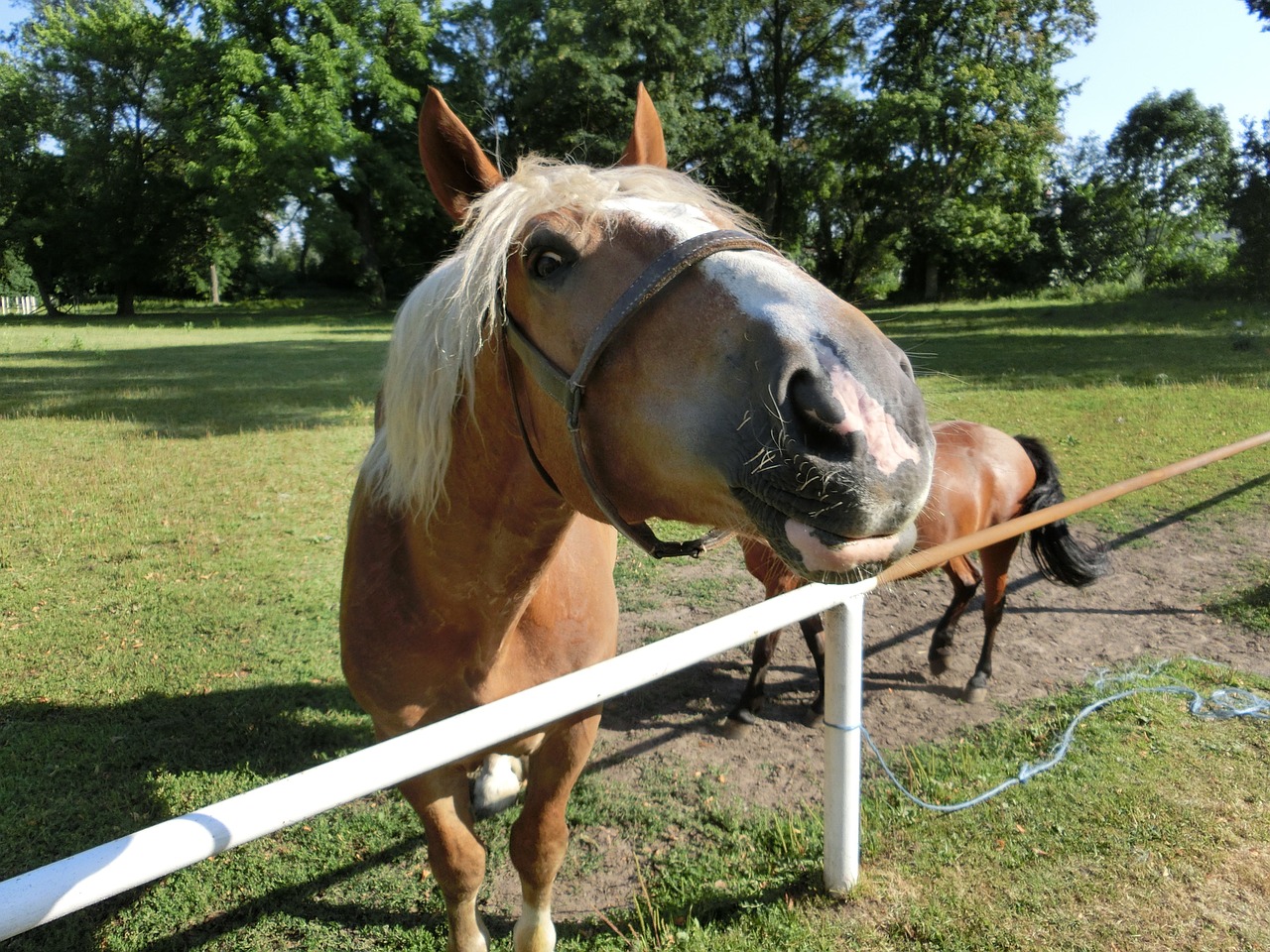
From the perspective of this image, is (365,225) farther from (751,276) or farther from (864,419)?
(864,419)

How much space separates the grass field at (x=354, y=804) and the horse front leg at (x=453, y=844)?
1.06ft

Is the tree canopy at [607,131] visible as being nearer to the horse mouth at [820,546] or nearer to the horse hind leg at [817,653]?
the horse hind leg at [817,653]

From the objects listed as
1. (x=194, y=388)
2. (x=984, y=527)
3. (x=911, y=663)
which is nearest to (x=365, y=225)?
(x=194, y=388)

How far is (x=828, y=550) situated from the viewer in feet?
3.64

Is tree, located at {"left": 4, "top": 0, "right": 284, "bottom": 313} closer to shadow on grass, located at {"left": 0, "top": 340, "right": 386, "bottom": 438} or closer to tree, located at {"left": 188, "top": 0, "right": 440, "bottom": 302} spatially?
tree, located at {"left": 188, "top": 0, "right": 440, "bottom": 302}

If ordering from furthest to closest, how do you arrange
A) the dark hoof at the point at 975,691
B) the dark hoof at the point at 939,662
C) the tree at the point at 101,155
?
the tree at the point at 101,155
the dark hoof at the point at 939,662
the dark hoof at the point at 975,691

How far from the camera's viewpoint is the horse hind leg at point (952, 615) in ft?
14.2

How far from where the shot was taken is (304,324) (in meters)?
30.8

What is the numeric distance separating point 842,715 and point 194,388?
14.0 meters

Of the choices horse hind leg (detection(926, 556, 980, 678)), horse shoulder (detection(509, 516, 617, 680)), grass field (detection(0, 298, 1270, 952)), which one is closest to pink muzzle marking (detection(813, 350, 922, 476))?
grass field (detection(0, 298, 1270, 952))

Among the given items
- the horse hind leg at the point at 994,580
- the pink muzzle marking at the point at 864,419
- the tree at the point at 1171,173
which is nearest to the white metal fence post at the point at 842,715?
the pink muzzle marking at the point at 864,419

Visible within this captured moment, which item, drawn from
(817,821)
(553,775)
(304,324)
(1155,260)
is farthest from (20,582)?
(1155,260)

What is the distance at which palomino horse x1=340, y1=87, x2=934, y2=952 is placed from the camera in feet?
3.56

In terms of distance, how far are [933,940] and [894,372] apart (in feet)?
7.23
